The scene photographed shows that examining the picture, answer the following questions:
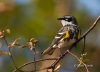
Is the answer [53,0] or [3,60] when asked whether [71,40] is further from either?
[53,0]

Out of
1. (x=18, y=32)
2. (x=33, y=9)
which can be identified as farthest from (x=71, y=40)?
(x=33, y=9)

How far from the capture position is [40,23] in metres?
7.21

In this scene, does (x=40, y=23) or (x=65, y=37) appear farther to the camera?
(x=40, y=23)

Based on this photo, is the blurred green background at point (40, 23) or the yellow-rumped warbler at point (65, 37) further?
the blurred green background at point (40, 23)

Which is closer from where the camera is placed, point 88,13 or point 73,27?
point 73,27

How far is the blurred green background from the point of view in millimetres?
6629

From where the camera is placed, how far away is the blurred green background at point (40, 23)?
6629mm

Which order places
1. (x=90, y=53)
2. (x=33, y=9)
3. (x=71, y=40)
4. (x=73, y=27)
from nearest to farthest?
(x=71, y=40)
(x=73, y=27)
(x=90, y=53)
(x=33, y=9)

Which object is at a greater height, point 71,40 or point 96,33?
point 71,40

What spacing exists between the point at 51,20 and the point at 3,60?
4.22 feet

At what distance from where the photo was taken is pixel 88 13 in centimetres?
738

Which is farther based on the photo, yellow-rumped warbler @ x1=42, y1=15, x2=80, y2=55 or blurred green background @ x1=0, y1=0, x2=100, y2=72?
blurred green background @ x1=0, y1=0, x2=100, y2=72

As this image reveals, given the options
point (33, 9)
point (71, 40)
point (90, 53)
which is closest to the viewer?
point (71, 40)

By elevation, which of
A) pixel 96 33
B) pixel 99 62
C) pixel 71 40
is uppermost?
pixel 71 40
